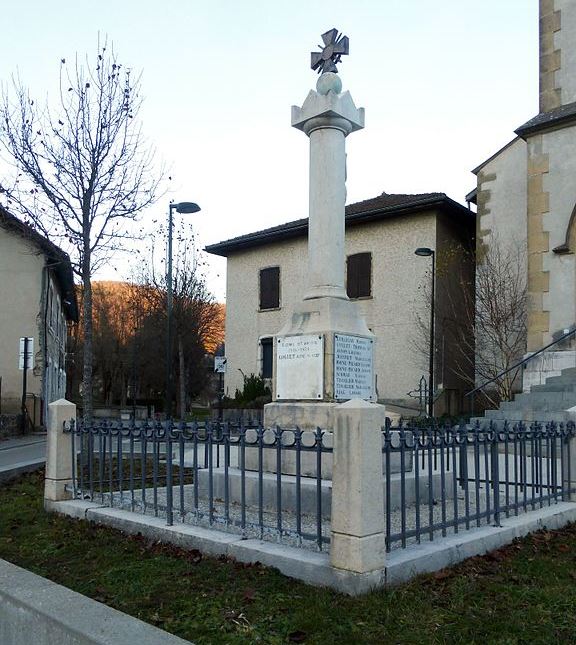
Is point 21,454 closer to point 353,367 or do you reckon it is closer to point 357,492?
point 353,367

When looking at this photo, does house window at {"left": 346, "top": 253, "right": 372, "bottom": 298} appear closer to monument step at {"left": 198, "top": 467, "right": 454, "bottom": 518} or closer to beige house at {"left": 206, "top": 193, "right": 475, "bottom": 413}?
beige house at {"left": 206, "top": 193, "right": 475, "bottom": 413}

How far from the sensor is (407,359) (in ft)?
76.3

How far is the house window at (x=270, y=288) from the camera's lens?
2756 centimetres

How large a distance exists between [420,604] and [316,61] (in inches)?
253

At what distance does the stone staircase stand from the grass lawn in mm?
6766

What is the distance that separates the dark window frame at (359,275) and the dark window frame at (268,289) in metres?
3.52

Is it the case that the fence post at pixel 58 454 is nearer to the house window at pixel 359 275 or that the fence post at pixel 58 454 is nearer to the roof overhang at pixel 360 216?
the roof overhang at pixel 360 216

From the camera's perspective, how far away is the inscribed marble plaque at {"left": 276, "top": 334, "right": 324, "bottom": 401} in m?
7.18

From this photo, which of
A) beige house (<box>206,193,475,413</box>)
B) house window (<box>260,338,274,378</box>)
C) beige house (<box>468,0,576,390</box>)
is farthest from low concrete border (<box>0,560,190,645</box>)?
house window (<box>260,338,274,378</box>)

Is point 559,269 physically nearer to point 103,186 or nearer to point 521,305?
point 521,305

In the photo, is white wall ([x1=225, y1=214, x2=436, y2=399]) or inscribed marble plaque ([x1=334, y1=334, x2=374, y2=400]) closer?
inscribed marble plaque ([x1=334, y1=334, x2=374, y2=400])

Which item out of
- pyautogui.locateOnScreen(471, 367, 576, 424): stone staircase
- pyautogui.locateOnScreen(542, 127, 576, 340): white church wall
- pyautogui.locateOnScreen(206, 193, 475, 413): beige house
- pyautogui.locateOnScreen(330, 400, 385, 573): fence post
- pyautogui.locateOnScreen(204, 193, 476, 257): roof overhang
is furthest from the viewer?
pyautogui.locateOnScreen(206, 193, 475, 413): beige house

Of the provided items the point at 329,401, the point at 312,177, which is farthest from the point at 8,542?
the point at 312,177

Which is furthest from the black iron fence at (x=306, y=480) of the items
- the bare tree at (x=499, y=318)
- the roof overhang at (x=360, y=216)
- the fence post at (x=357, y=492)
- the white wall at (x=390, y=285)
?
the roof overhang at (x=360, y=216)
